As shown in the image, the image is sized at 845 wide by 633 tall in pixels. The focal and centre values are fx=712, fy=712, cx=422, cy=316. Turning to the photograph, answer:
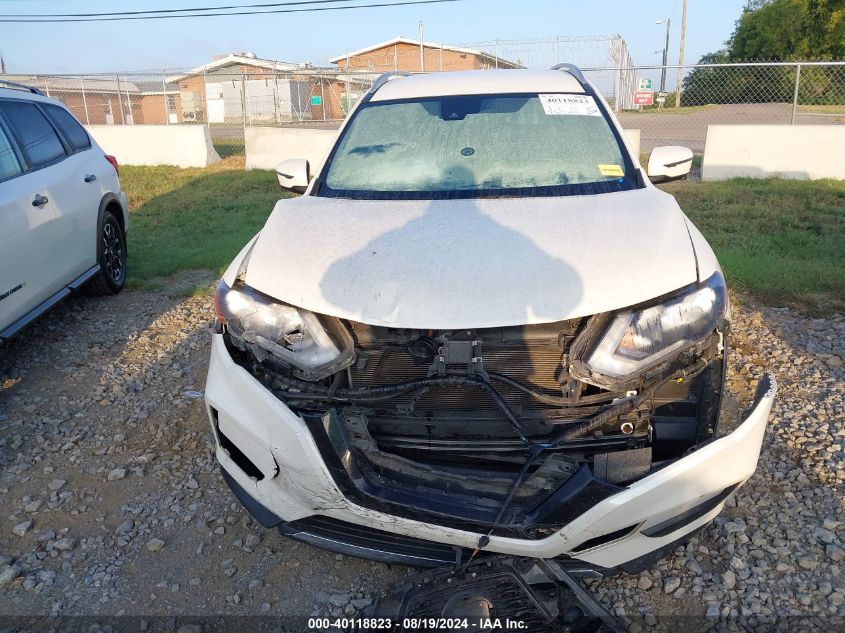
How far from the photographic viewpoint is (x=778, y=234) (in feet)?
24.4

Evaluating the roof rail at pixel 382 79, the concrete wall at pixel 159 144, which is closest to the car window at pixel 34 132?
the roof rail at pixel 382 79

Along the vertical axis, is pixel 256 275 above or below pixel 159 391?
above

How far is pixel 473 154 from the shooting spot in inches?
143

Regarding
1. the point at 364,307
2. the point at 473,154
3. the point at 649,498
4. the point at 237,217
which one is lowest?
the point at 237,217

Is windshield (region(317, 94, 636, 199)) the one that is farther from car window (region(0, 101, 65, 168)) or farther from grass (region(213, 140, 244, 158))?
grass (region(213, 140, 244, 158))

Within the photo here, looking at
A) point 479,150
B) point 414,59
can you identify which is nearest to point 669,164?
point 479,150

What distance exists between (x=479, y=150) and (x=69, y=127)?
13.2ft

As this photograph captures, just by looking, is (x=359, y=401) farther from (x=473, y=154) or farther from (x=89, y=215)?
(x=89, y=215)

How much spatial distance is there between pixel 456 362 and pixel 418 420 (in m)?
0.27

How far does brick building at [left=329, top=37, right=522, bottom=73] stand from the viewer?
21109 mm

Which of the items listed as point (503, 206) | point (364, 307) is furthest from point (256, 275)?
point (503, 206)

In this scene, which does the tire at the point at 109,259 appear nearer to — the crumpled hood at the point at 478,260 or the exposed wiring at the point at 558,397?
the crumpled hood at the point at 478,260

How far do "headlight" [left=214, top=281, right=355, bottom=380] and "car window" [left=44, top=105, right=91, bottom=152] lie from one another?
414 centimetres

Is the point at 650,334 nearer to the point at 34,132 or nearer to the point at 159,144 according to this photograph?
the point at 34,132
